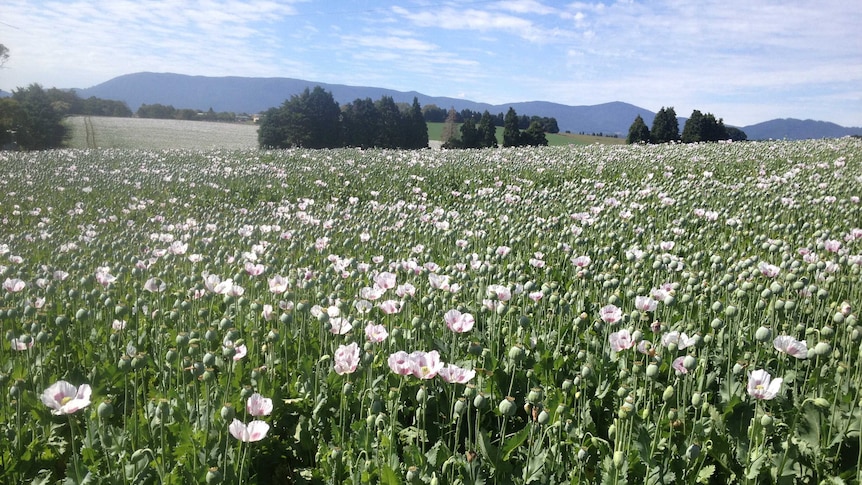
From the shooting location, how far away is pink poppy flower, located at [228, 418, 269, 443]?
2.18 m

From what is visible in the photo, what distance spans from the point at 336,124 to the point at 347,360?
56557mm

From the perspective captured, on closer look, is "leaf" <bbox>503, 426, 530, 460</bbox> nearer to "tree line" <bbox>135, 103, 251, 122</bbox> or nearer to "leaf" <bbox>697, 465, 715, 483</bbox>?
"leaf" <bbox>697, 465, 715, 483</bbox>

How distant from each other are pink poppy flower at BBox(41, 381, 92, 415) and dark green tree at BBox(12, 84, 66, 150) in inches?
1862

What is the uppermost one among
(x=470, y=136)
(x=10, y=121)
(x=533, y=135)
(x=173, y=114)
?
(x=173, y=114)

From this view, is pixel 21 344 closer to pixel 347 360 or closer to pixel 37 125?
pixel 347 360

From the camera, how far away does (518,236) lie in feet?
19.4

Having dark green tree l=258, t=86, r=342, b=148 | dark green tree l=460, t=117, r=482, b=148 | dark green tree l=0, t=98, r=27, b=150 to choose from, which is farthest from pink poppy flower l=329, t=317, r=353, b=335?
dark green tree l=460, t=117, r=482, b=148

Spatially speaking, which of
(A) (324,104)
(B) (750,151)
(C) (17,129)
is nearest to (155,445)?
(B) (750,151)

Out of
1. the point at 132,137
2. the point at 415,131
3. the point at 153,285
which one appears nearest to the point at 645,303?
the point at 153,285

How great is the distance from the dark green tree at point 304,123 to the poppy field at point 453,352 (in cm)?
4829

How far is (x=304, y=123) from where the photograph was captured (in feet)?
182

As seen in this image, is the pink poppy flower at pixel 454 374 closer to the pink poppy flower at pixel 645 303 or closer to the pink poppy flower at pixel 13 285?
the pink poppy flower at pixel 645 303

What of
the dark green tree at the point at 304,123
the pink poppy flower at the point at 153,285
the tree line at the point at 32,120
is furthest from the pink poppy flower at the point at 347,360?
the dark green tree at the point at 304,123

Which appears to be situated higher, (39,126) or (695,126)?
(695,126)
